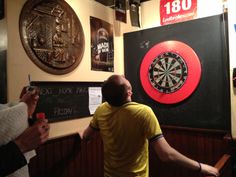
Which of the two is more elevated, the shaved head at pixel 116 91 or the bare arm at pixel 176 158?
the shaved head at pixel 116 91

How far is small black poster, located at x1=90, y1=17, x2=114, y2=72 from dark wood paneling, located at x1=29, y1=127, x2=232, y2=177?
848 mm

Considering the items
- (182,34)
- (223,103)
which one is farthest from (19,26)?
(223,103)

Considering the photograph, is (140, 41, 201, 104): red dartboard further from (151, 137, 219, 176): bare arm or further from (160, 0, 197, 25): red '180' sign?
(151, 137, 219, 176): bare arm

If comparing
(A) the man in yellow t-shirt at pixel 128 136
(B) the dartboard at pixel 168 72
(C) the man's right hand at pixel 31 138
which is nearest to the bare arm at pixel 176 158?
(A) the man in yellow t-shirt at pixel 128 136

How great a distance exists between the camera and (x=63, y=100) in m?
2.14

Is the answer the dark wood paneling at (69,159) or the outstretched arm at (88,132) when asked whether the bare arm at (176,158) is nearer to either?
the outstretched arm at (88,132)

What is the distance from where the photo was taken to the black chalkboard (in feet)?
6.47

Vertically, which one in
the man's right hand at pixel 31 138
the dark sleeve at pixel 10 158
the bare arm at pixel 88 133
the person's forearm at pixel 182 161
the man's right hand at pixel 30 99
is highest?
the man's right hand at pixel 30 99

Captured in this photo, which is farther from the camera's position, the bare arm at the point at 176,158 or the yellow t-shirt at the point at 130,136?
the yellow t-shirt at the point at 130,136

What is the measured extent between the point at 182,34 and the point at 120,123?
53.2 inches

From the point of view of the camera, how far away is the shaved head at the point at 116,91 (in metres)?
1.63

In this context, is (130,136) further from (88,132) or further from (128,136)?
(88,132)

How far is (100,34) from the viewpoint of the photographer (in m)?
2.58

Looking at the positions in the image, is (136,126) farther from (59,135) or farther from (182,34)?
(182,34)
